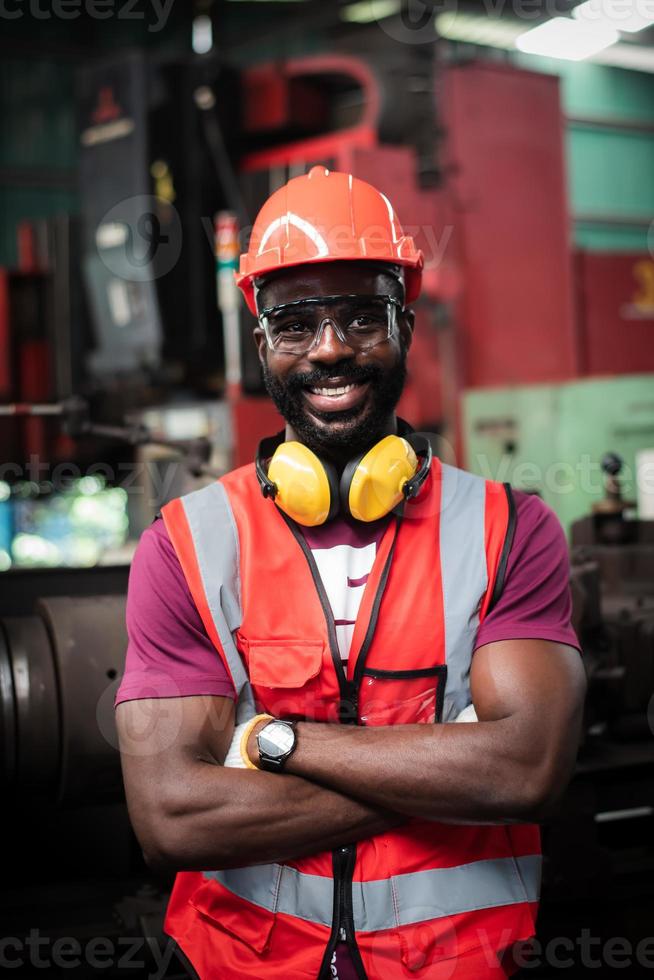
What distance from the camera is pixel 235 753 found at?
137 centimetres

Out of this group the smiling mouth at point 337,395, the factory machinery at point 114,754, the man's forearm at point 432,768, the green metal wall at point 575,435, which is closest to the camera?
the man's forearm at point 432,768

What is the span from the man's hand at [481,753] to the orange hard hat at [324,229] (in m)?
0.61

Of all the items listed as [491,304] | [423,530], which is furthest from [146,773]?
[491,304]

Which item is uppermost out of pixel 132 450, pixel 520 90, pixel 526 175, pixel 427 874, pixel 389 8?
pixel 389 8

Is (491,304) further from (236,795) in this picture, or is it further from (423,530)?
(236,795)

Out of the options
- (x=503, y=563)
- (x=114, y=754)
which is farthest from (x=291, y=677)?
(x=114, y=754)

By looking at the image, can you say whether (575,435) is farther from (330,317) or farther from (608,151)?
(608,151)

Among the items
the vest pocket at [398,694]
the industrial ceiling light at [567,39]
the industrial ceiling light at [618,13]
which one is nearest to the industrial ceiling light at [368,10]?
the industrial ceiling light at [618,13]

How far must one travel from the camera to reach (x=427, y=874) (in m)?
Result: 1.37

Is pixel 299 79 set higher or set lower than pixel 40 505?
higher

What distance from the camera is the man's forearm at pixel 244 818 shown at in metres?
1.30

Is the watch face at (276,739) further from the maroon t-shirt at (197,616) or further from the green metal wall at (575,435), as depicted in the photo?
the green metal wall at (575,435)

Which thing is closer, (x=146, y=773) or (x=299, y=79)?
(x=146, y=773)

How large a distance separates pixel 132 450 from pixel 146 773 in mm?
4074
